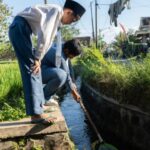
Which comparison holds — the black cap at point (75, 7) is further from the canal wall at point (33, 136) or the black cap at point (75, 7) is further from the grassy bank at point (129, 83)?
the grassy bank at point (129, 83)

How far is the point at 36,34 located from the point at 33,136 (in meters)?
1.11

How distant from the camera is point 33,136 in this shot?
16.1 ft

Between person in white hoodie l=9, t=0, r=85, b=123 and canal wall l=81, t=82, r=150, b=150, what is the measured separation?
325 cm

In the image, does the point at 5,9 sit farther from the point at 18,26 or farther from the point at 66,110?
the point at 18,26

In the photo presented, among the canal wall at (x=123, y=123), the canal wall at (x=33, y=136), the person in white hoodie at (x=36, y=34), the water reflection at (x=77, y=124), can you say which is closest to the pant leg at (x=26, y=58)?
the person in white hoodie at (x=36, y=34)

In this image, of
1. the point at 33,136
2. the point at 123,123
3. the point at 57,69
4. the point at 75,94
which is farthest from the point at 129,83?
the point at 33,136

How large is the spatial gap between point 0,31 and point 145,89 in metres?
15.4

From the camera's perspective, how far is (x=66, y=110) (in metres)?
14.2

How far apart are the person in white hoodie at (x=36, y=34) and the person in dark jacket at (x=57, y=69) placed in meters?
0.46

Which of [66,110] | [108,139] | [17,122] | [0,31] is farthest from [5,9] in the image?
[17,122]

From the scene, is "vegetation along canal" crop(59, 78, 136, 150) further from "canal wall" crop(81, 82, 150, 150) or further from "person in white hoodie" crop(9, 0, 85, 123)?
"person in white hoodie" crop(9, 0, 85, 123)

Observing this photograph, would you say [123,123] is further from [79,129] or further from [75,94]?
[75,94]

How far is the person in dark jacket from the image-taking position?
17.5 feet

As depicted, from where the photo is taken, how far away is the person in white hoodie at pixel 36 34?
4582 millimetres
